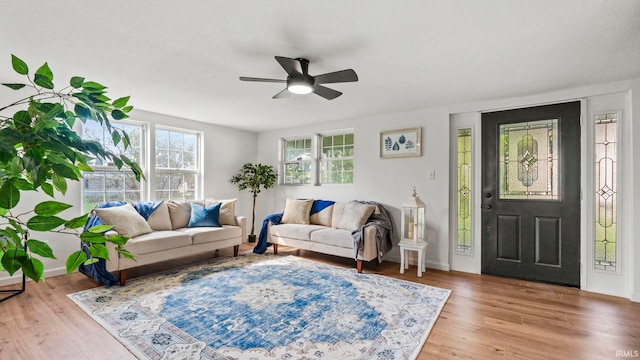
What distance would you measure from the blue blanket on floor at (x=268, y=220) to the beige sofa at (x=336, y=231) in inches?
2.1

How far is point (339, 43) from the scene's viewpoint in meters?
2.39

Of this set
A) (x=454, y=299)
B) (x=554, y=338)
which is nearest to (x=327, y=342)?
(x=454, y=299)

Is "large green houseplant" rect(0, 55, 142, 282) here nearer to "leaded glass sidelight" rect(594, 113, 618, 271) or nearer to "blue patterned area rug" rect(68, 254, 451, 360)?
"blue patterned area rug" rect(68, 254, 451, 360)

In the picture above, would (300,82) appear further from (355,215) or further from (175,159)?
(175,159)

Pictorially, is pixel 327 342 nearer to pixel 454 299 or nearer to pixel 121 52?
pixel 454 299

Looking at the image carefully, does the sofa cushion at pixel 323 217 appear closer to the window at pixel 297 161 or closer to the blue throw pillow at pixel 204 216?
the window at pixel 297 161

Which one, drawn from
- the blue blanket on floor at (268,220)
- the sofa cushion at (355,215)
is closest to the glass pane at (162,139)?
the blue blanket on floor at (268,220)

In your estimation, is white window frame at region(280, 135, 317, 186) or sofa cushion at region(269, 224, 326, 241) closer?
sofa cushion at region(269, 224, 326, 241)

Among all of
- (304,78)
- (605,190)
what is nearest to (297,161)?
(304,78)

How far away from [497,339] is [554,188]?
2103 millimetres

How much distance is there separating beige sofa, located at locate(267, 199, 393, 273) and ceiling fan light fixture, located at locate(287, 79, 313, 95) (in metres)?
1.94

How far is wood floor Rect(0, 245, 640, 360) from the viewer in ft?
7.05

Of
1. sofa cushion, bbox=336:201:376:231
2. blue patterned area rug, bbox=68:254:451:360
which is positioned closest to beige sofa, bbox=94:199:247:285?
blue patterned area rug, bbox=68:254:451:360

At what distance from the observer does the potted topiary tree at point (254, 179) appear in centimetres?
566
